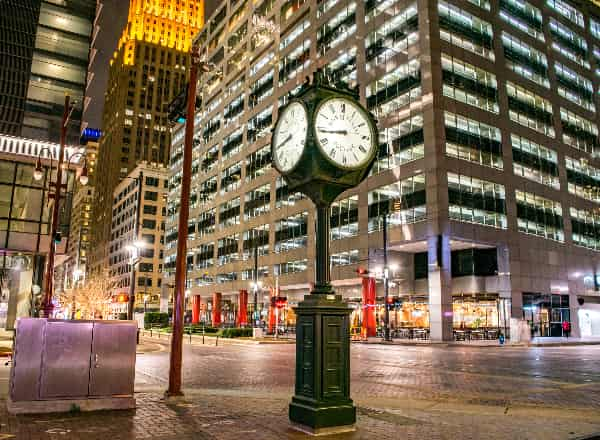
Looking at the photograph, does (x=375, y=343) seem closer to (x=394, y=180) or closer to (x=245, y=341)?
(x=245, y=341)

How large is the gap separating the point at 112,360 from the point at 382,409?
5.07m

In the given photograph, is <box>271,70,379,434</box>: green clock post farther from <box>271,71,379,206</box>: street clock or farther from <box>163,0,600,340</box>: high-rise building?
<box>163,0,600,340</box>: high-rise building

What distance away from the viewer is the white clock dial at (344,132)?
7973 mm

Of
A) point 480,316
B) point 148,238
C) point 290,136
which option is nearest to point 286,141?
point 290,136

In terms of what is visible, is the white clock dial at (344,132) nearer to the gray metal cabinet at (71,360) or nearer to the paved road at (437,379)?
the gray metal cabinet at (71,360)

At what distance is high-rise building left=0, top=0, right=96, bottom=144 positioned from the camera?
144 ft

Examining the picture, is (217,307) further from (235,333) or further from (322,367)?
(322,367)

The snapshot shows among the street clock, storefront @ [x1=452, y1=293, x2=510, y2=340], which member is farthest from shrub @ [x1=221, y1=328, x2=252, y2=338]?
the street clock

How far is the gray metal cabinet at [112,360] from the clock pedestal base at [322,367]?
3.59 meters

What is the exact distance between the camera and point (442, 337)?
1630 inches

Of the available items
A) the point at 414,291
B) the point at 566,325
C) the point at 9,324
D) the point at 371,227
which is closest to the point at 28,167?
the point at 9,324

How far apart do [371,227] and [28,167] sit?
3026 centimetres

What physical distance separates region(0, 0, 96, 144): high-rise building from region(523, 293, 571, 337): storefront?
44.9 m

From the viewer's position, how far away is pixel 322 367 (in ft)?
23.5
